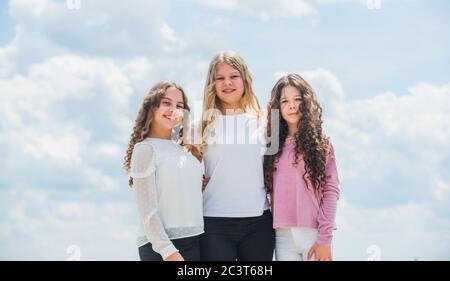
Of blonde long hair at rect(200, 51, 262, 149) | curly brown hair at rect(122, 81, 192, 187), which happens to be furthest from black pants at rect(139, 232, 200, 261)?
blonde long hair at rect(200, 51, 262, 149)

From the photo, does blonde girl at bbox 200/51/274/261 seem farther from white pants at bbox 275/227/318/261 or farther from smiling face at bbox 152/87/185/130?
smiling face at bbox 152/87/185/130

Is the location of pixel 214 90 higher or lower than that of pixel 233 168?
higher

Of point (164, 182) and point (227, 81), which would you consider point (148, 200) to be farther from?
point (227, 81)

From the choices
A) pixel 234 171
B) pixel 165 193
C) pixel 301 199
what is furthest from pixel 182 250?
pixel 301 199

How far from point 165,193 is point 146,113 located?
748 mm

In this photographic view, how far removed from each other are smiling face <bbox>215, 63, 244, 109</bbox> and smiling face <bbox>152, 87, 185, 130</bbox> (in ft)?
1.47

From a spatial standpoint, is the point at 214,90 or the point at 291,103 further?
the point at 214,90

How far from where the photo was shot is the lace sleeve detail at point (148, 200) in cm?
473

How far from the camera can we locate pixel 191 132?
546cm

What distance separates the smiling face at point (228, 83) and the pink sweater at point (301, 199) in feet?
2.41

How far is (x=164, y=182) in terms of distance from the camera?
192 inches

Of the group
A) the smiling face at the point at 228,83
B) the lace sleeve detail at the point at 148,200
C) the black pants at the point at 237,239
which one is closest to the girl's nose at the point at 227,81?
the smiling face at the point at 228,83
